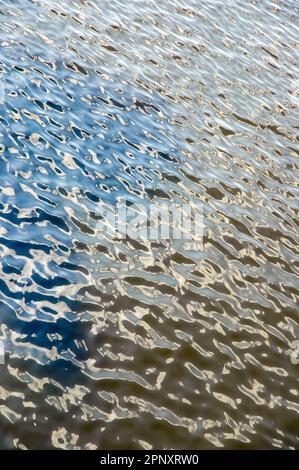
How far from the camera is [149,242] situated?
540 inches

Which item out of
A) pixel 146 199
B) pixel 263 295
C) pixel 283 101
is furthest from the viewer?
pixel 283 101

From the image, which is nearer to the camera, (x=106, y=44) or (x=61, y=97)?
(x=61, y=97)

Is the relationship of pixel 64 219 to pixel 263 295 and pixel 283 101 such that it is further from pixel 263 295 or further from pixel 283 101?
pixel 283 101

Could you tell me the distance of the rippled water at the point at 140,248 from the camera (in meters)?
9.97

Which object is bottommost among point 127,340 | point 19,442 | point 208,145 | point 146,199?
point 19,442

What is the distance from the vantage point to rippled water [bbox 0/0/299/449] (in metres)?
9.97

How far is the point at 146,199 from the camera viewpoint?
15.0 metres

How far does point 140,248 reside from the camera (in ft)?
44.1

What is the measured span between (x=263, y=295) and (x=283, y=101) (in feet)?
40.1

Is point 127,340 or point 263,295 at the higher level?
point 263,295

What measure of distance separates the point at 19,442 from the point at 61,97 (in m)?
12.9

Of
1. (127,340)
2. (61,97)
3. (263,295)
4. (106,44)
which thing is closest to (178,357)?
(127,340)

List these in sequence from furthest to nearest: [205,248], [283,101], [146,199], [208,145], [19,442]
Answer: [283,101]
[208,145]
[146,199]
[205,248]
[19,442]
